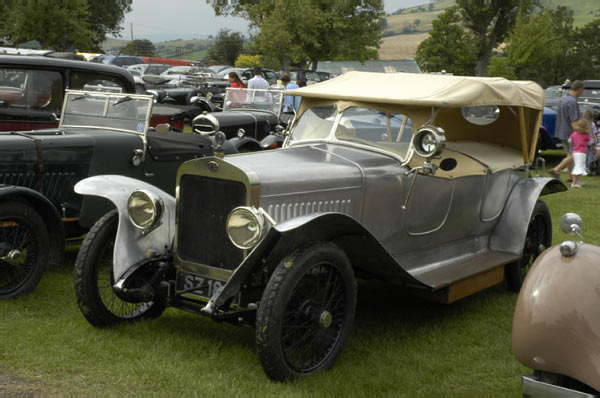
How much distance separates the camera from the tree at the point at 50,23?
106ft

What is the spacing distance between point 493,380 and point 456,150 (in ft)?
6.88

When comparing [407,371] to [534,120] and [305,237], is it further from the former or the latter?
[534,120]

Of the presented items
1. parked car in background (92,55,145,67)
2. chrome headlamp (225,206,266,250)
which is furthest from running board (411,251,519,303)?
parked car in background (92,55,145,67)

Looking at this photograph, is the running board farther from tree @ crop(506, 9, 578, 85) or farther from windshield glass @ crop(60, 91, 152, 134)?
tree @ crop(506, 9, 578, 85)

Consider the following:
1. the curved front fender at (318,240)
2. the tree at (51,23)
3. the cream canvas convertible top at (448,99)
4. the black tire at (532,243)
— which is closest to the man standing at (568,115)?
the cream canvas convertible top at (448,99)

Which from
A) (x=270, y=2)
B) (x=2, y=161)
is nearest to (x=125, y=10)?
(x=270, y=2)

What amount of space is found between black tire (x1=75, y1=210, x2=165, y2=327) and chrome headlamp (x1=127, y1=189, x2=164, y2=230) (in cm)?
22

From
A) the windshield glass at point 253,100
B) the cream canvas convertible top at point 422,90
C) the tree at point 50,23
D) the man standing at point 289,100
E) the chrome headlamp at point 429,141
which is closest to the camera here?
the chrome headlamp at point 429,141

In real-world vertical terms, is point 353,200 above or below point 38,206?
above

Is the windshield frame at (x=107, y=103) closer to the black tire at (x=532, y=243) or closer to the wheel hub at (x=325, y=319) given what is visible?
the wheel hub at (x=325, y=319)

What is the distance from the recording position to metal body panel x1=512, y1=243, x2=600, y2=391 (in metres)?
2.90

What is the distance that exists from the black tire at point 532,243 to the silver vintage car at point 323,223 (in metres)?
0.02

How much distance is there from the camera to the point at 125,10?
5341 centimetres

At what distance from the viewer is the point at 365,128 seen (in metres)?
5.22
